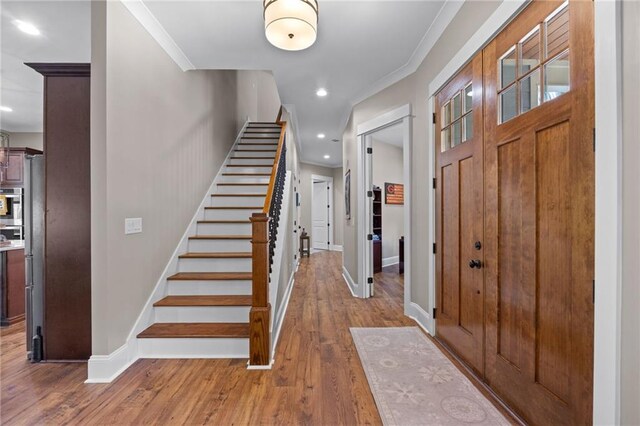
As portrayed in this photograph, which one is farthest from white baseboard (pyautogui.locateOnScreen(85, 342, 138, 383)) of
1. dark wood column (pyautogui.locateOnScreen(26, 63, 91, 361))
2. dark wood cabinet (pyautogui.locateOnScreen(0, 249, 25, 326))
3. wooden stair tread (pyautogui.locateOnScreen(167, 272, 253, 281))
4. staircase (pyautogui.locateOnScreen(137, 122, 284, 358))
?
dark wood cabinet (pyautogui.locateOnScreen(0, 249, 25, 326))

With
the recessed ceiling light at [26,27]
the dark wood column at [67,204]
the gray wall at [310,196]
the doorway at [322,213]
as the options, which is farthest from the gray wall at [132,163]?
the doorway at [322,213]

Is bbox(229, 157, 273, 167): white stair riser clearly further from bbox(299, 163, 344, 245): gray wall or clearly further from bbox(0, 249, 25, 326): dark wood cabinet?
bbox(299, 163, 344, 245): gray wall

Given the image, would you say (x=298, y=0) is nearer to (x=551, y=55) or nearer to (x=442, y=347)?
(x=551, y=55)

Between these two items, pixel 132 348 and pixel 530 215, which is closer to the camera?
pixel 530 215

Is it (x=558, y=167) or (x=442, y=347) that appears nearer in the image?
(x=558, y=167)

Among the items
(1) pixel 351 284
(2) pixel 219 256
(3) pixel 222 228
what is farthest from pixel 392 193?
(2) pixel 219 256

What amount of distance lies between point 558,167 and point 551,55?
60 cm

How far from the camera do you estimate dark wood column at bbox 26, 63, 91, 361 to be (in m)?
2.21

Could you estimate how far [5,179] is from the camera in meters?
4.49

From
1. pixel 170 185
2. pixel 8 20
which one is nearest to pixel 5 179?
pixel 8 20

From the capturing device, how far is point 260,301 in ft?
7.25

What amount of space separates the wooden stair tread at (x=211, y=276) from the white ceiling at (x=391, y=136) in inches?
167

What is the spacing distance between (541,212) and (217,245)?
10.1 ft

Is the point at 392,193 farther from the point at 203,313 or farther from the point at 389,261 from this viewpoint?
the point at 203,313
